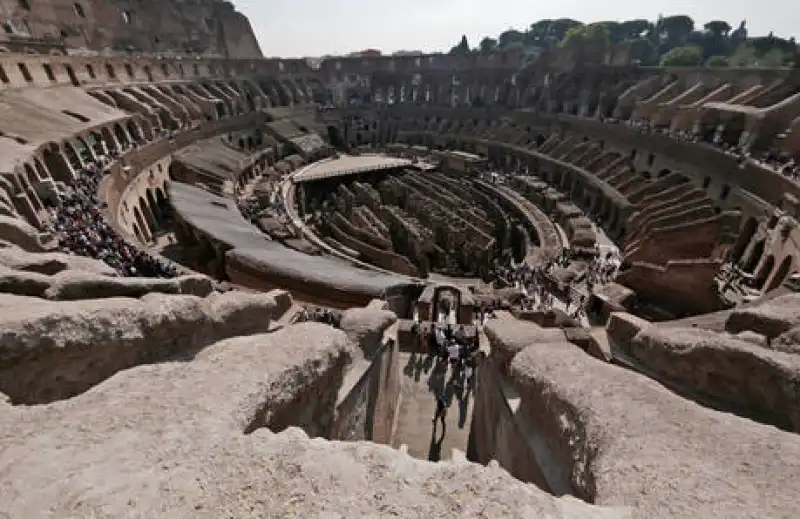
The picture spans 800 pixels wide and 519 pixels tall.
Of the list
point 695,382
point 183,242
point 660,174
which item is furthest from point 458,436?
point 660,174

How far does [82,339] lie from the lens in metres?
5.86

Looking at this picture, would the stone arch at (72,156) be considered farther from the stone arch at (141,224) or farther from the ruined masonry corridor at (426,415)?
the ruined masonry corridor at (426,415)

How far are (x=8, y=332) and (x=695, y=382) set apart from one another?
31.8 feet

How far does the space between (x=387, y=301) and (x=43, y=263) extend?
8388mm

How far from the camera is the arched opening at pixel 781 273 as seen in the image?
16.6 m

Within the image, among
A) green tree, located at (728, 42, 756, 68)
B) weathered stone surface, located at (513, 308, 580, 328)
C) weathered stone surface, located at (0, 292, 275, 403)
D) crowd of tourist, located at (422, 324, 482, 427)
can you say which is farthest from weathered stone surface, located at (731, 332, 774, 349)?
green tree, located at (728, 42, 756, 68)

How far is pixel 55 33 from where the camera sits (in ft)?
135

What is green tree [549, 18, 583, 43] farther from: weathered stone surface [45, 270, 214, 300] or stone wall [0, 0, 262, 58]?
weathered stone surface [45, 270, 214, 300]

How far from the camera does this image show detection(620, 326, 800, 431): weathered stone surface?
5.95m

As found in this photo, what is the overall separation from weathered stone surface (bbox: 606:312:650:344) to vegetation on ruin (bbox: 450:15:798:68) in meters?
43.3

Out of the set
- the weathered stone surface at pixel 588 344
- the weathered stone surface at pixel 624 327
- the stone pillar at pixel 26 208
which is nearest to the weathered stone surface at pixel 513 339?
the weathered stone surface at pixel 588 344

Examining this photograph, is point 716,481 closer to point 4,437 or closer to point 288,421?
point 288,421

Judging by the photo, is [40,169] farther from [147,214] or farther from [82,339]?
[82,339]

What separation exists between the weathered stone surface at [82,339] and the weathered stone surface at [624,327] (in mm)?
8581
